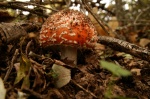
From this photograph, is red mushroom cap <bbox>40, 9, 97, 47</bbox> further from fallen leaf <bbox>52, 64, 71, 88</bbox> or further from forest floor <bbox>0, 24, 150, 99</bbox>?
fallen leaf <bbox>52, 64, 71, 88</bbox>

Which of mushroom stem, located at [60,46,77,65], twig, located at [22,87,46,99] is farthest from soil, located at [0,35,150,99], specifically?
mushroom stem, located at [60,46,77,65]

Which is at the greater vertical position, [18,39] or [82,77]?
[18,39]


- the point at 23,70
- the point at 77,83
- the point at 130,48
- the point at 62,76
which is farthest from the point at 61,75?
the point at 130,48

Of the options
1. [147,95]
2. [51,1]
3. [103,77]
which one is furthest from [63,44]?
[51,1]

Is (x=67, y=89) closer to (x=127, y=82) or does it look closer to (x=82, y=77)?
(x=82, y=77)

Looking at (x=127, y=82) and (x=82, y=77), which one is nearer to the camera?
(x=82, y=77)

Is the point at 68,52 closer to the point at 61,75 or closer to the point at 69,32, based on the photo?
the point at 69,32

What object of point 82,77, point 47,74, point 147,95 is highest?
point 47,74

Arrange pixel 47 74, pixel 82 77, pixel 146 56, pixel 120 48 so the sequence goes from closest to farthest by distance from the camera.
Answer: pixel 47 74 → pixel 82 77 → pixel 146 56 → pixel 120 48
